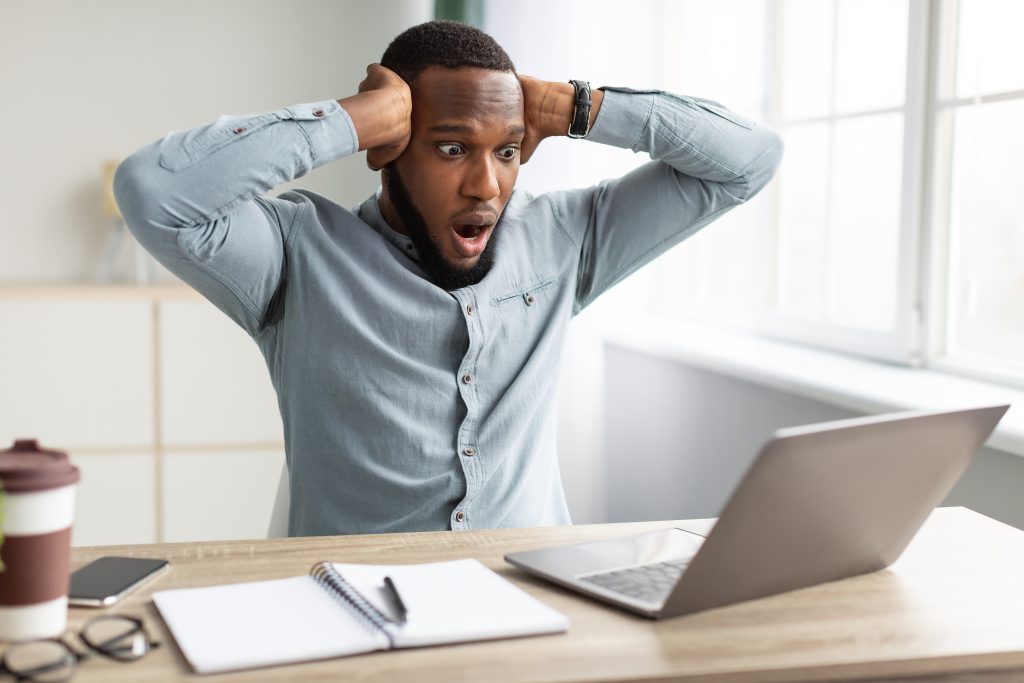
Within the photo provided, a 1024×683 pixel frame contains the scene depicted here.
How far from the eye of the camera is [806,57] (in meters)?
2.63

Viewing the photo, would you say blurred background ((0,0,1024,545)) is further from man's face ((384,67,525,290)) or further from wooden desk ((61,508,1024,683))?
man's face ((384,67,525,290))

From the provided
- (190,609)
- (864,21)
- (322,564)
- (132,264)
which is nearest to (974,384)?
(864,21)

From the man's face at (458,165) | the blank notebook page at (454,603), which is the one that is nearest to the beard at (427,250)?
the man's face at (458,165)

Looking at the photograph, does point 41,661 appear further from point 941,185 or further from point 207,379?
point 207,379

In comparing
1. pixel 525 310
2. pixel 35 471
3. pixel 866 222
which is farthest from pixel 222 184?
pixel 866 222

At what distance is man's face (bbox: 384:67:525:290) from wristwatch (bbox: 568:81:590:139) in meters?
0.12

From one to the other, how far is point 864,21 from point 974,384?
89 cm

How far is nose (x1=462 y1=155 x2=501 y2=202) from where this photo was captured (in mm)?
1492

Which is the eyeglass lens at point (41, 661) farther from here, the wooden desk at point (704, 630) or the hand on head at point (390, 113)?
the hand on head at point (390, 113)

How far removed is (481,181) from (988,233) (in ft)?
3.53

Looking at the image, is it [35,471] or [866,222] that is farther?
[866,222]

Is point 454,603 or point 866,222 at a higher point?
point 866,222

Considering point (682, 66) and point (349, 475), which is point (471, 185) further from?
point (682, 66)

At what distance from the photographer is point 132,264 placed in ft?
11.9
